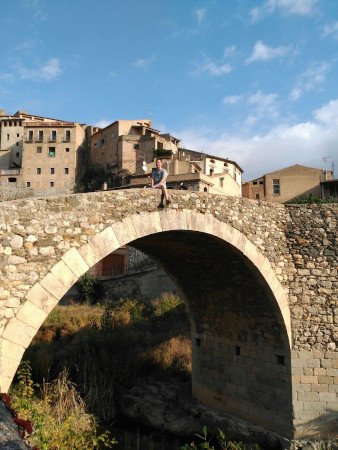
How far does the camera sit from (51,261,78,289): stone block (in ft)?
18.1

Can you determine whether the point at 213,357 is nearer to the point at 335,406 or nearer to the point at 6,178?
the point at 335,406

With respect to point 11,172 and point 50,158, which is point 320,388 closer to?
point 50,158

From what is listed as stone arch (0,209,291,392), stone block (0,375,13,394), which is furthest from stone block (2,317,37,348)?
stone block (0,375,13,394)

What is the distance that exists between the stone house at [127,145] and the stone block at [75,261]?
105ft

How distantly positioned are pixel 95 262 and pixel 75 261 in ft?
0.94


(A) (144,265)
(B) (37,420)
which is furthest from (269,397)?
(A) (144,265)

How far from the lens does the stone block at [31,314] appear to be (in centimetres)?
510

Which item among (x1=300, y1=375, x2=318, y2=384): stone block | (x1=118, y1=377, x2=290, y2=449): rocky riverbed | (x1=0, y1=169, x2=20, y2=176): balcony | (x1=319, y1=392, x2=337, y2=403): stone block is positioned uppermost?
(x1=0, y1=169, x2=20, y2=176): balcony

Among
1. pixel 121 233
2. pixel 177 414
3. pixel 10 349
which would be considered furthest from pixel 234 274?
pixel 10 349

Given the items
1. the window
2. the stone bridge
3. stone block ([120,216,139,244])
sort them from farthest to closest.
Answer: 1. the window
2. stone block ([120,216,139,244])
3. the stone bridge

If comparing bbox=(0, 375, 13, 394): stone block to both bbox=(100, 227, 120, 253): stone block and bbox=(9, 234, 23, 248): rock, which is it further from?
bbox=(100, 227, 120, 253): stone block

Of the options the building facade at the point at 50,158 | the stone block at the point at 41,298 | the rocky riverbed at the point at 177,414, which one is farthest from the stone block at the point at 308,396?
the building facade at the point at 50,158

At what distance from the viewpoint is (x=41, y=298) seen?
5297mm

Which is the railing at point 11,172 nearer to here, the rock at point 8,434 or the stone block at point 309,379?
the stone block at point 309,379
